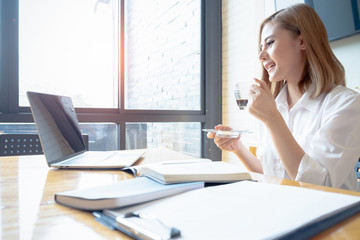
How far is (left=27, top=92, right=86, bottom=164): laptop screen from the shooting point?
2.86 ft

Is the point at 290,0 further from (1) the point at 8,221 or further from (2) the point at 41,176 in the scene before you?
(1) the point at 8,221

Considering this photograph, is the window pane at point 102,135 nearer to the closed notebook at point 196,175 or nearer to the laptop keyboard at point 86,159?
the laptop keyboard at point 86,159

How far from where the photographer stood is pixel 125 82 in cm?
242

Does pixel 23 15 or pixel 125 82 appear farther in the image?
pixel 125 82

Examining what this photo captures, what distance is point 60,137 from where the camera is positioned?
975 millimetres

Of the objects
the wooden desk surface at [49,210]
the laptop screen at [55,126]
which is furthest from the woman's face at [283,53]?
the laptop screen at [55,126]

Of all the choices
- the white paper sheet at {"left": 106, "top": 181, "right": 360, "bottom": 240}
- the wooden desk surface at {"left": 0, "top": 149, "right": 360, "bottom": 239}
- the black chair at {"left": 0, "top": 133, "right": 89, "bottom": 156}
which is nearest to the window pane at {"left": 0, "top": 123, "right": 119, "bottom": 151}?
the black chair at {"left": 0, "top": 133, "right": 89, "bottom": 156}

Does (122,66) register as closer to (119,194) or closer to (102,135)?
(102,135)

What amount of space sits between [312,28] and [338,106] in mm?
367

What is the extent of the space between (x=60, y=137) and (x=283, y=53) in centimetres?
95

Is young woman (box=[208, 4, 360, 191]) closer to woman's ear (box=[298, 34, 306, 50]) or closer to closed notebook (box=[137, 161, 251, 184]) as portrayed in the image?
woman's ear (box=[298, 34, 306, 50])

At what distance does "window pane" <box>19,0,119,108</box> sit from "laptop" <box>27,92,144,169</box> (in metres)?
1.14

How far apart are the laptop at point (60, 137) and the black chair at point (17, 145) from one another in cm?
33

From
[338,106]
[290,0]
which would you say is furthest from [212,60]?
[338,106]
